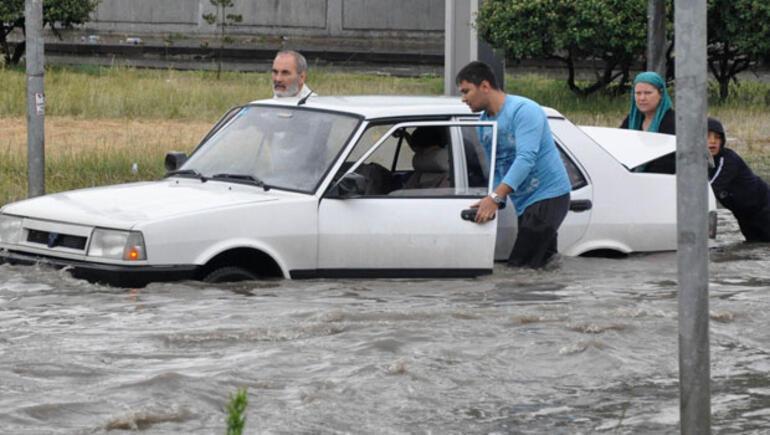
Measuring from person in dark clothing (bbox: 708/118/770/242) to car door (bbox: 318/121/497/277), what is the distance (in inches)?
108

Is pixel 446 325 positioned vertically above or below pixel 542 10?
below

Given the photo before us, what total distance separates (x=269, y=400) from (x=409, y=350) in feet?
4.15

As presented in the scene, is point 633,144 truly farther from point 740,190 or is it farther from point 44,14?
point 44,14

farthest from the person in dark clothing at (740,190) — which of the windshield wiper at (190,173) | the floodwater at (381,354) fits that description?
the windshield wiper at (190,173)

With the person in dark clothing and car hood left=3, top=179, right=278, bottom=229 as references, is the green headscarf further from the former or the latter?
car hood left=3, top=179, right=278, bottom=229

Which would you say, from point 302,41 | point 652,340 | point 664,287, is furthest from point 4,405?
point 302,41

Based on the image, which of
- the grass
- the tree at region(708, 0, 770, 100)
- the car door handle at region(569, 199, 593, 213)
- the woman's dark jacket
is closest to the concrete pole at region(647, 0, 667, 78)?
the grass

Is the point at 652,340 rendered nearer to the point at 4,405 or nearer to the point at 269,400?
the point at 269,400

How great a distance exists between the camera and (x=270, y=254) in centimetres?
949

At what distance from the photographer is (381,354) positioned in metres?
8.40

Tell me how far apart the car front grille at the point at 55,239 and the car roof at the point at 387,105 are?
171 cm

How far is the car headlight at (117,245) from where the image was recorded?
908 centimetres

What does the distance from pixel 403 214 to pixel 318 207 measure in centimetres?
52

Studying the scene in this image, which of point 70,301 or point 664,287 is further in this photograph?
point 664,287
